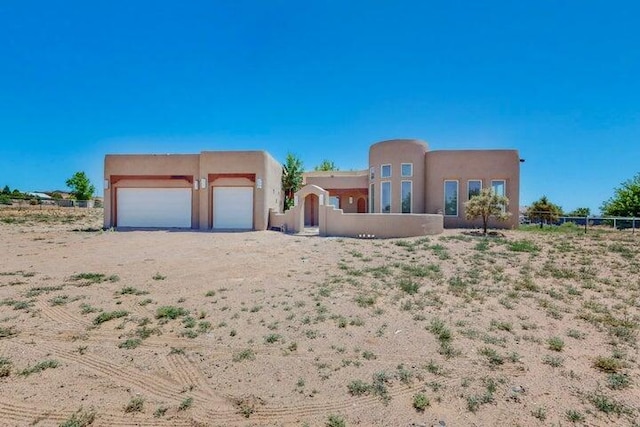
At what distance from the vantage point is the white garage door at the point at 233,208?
19844 millimetres

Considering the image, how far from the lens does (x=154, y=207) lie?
67.5 ft

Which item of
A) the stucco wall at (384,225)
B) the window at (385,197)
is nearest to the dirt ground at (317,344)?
the stucco wall at (384,225)

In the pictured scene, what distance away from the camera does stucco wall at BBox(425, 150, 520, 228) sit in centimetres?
2008

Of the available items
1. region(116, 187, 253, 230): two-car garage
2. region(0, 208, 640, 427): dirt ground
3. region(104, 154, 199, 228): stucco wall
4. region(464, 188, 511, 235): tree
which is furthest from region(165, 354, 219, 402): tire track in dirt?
region(104, 154, 199, 228): stucco wall

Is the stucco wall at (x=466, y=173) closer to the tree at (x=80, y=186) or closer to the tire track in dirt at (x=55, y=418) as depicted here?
the tire track in dirt at (x=55, y=418)

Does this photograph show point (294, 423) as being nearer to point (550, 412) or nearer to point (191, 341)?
point (191, 341)

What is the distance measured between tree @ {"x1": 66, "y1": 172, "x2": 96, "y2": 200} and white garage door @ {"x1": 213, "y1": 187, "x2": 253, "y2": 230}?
50.6m

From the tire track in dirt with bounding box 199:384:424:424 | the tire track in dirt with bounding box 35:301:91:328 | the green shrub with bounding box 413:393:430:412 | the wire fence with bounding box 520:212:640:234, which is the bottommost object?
the tire track in dirt with bounding box 199:384:424:424

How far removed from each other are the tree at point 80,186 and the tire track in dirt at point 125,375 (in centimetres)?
6486

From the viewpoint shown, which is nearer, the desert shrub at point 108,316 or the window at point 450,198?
the desert shrub at point 108,316

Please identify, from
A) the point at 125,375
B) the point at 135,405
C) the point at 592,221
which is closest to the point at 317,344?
the point at 135,405

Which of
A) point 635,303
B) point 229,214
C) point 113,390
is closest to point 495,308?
point 635,303

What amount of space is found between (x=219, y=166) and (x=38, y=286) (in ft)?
43.1

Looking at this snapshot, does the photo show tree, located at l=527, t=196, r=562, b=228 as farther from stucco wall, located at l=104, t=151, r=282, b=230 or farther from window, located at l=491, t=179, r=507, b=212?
stucco wall, located at l=104, t=151, r=282, b=230
